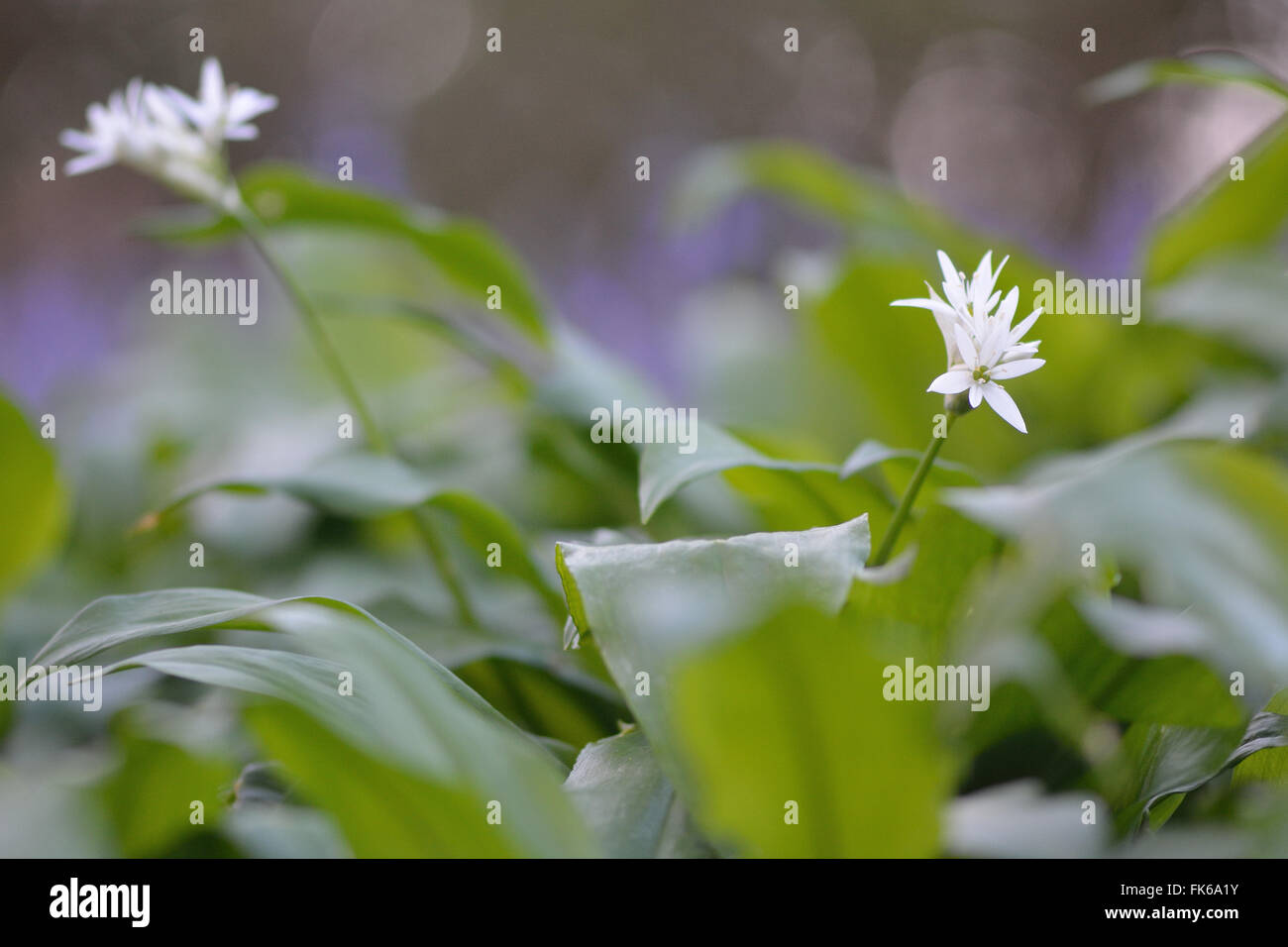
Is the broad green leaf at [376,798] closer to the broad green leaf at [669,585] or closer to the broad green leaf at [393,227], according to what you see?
the broad green leaf at [669,585]

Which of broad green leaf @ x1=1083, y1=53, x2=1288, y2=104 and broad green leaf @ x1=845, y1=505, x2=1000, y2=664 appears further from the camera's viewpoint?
broad green leaf @ x1=1083, y1=53, x2=1288, y2=104

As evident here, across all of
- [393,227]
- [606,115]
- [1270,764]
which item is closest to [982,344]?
[1270,764]

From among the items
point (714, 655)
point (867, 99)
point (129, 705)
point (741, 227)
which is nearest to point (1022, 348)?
point (714, 655)

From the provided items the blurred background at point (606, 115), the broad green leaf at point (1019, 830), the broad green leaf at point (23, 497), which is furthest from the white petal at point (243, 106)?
the blurred background at point (606, 115)

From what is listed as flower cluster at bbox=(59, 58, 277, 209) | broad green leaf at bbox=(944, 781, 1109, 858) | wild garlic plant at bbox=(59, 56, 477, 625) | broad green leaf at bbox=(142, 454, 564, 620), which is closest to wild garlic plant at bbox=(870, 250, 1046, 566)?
broad green leaf at bbox=(944, 781, 1109, 858)

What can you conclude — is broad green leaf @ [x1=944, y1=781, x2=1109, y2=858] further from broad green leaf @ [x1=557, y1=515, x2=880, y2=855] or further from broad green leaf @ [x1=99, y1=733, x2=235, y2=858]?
broad green leaf @ [x1=99, y1=733, x2=235, y2=858]

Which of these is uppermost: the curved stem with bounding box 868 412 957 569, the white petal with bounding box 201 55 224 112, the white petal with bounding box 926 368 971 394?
the white petal with bounding box 201 55 224 112

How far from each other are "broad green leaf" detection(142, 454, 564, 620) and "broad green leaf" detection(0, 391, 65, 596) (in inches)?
7.0

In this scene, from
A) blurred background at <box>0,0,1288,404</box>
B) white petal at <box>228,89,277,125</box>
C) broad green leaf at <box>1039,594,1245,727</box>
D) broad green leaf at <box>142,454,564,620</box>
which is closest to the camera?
broad green leaf at <box>1039,594,1245,727</box>

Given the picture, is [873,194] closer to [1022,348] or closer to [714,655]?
[1022,348]

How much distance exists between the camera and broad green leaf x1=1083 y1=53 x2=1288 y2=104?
0.64 meters
